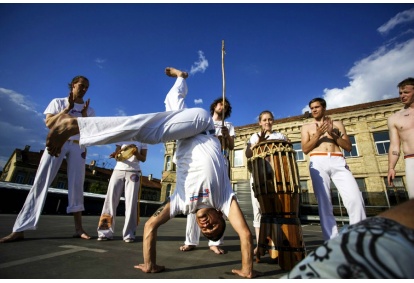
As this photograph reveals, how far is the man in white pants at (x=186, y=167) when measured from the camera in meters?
1.97

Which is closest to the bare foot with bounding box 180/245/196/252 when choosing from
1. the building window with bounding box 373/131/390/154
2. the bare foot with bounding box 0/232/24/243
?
the bare foot with bounding box 0/232/24/243

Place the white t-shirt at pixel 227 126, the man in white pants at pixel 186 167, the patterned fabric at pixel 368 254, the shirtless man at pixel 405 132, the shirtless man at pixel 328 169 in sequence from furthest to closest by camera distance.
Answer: the white t-shirt at pixel 227 126 < the shirtless man at pixel 405 132 < the shirtless man at pixel 328 169 < the man in white pants at pixel 186 167 < the patterned fabric at pixel 368 254


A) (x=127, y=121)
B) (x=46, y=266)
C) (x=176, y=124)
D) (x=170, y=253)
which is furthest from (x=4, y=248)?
(x=176, y=124)

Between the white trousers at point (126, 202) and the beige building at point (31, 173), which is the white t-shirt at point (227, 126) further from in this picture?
the beige building at point (31, 173)

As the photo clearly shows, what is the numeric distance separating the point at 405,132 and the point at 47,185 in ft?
18.5

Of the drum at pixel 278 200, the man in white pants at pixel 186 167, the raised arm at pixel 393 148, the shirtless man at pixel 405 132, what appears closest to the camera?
the man in white pants at pixel 186 167

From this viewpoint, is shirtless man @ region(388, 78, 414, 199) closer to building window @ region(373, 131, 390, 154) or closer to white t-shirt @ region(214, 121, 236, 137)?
white t-shirt @ region(214, 121, 236, 137)

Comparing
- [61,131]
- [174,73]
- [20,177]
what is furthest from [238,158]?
[20,177]

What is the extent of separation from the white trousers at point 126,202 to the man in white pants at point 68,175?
0.38 meters

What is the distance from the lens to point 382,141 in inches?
635

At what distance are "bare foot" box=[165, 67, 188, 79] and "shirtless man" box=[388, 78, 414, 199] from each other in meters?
3.42

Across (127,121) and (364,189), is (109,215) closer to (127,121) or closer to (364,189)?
(127,121)

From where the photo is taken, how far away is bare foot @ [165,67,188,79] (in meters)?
2.97

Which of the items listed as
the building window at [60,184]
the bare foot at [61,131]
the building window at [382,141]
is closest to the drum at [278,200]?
the bare foot at [61,131]
